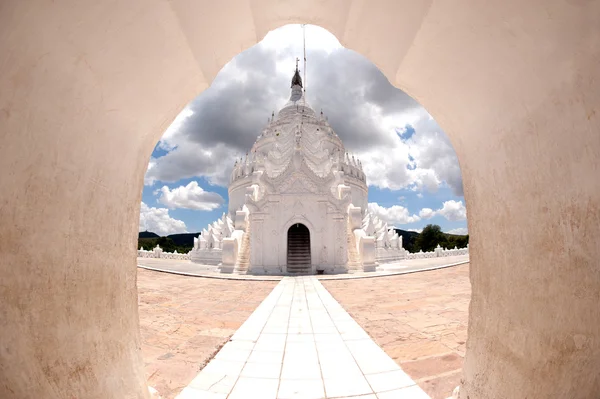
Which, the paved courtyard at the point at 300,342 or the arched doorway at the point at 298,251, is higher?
Result: the arched doorway at the point at 298,251

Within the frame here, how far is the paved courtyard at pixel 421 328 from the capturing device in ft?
10.0

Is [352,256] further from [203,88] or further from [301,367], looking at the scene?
[203,88]

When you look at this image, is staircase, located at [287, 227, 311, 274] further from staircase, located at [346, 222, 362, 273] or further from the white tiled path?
the white tiled path

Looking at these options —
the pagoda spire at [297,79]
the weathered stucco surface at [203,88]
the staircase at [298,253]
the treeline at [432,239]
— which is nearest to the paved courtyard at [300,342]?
the weathered stucco surface at [203,88]

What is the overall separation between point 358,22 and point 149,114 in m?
1.48

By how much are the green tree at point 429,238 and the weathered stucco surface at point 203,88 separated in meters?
54.9

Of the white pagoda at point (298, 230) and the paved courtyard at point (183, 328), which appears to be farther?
the white pagoda at point (298, 230)

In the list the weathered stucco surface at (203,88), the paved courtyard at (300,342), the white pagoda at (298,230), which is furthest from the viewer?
the white pagoda at (298,230)

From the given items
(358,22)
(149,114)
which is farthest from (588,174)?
(149,114)

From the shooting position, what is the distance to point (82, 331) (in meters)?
1.50

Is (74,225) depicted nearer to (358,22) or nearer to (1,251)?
(1,251)

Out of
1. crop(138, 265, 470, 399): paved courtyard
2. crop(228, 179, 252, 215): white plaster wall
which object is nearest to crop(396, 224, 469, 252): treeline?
crop(228, 179, 252, 215): white plaster wall

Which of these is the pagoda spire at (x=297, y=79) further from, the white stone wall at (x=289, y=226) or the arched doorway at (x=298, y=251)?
the white stone wall at (x=289, y=226)

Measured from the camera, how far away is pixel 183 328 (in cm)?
483
